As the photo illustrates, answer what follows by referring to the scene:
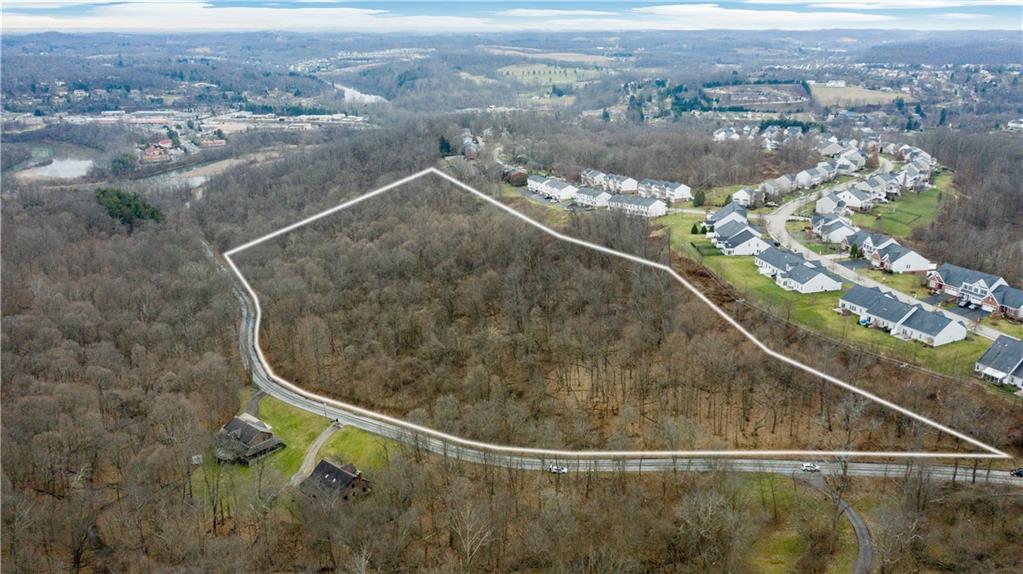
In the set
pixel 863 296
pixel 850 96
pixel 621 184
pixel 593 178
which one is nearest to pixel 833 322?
pixel 863 296

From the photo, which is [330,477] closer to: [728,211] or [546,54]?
[728,211]

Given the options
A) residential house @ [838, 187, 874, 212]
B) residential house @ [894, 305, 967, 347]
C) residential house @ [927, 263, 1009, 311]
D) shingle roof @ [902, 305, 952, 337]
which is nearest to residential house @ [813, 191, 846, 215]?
residential house @ [838, 187, 874, 212]

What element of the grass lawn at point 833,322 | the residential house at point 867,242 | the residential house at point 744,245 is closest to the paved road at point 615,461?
the grass lawn at point 833,322

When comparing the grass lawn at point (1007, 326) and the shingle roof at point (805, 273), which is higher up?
the shingle roof at point (805, 273)

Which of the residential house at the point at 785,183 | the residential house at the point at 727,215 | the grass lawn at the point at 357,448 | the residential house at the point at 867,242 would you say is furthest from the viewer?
the residential house at the point at 785,183

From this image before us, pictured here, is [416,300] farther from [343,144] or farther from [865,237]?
[343,144]

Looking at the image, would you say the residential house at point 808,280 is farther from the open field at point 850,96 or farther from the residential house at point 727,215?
the open field at point 850,96

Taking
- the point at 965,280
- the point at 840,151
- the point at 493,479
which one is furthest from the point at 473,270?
the point at 840,151
